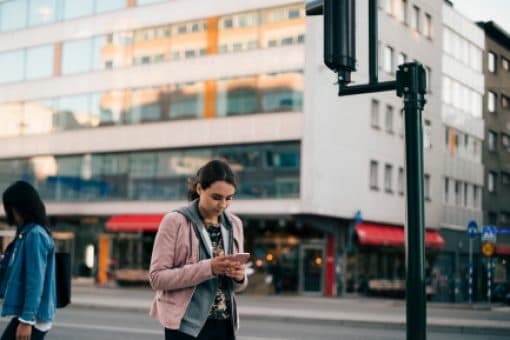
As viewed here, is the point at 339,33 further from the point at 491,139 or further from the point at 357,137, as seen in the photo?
the point at 491,139

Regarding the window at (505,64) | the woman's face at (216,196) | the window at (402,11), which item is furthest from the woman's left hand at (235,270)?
the window at (505,64)

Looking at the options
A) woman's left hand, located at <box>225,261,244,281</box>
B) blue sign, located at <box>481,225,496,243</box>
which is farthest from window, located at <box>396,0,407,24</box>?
woman's left hand, located at <box>225,261,244,281</box>

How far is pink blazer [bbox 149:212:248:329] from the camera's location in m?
4.58

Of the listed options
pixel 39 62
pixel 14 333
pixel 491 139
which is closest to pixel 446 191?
pixel 491 139

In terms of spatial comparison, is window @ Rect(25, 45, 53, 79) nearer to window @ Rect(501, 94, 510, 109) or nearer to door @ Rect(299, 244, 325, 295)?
door @ Rect(299, 244, 325, 295)

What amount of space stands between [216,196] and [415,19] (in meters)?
40.9

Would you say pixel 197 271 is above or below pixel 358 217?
below

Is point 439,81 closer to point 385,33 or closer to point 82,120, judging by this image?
point 385,33

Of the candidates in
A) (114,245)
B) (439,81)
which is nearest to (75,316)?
(114,245)

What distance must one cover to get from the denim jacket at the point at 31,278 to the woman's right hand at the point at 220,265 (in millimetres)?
1287

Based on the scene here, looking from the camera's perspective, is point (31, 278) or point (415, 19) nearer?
point (31, 278)

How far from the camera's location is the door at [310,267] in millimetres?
37406

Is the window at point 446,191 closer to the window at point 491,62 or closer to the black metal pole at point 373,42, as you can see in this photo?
the window at point 491,62

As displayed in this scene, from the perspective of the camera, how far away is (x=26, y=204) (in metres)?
5.39
